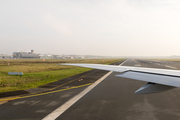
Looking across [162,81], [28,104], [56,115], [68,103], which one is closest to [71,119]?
[56,115]

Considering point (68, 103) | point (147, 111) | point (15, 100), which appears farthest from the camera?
point (15, 100)

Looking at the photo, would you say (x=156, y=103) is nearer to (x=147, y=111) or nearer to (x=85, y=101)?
(x=147, y=111)

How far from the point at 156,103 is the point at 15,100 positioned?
6.85 m

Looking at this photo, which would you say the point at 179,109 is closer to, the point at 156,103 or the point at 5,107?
the point at 156,103

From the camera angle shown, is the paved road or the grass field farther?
the grass field

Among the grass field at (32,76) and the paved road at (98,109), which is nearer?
the paved road at (98,109)

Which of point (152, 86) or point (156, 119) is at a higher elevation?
point (152, 86)

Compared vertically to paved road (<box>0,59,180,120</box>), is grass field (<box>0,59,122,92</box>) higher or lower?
lower

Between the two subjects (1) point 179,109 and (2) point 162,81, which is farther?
(1) point 179,109

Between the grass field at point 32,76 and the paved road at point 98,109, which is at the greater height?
the paved road at point 98,109

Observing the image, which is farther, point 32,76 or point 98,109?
point 32,76

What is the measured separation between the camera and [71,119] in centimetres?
446

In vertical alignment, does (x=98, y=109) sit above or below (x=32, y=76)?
above

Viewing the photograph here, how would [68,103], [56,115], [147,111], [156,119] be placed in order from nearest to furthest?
[156,119], [56,115], [147,111], [68,103]
